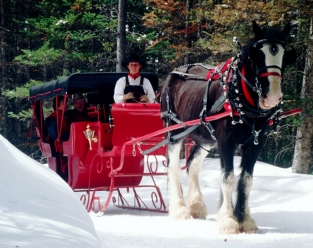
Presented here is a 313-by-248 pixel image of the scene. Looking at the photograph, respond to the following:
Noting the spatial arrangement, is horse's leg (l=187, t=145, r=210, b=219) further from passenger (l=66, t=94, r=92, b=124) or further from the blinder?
the blinder

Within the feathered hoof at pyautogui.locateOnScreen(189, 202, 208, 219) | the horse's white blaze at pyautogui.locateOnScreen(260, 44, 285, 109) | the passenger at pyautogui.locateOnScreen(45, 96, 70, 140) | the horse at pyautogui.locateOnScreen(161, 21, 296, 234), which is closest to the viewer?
the horse's white blaze at pyautogui.locateOnScreen(260, 44, 285, 109)

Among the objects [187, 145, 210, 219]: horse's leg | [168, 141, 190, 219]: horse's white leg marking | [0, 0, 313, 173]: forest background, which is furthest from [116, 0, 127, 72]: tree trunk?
[168, 141, 190, 219]: horse's white leg marking

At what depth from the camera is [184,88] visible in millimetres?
7422

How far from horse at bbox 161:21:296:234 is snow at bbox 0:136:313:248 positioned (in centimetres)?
30

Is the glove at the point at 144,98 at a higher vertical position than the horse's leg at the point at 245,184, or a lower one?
higher

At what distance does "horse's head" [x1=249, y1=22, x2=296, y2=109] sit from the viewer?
5309mm

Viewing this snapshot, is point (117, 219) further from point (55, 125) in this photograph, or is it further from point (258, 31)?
point (258, 31)

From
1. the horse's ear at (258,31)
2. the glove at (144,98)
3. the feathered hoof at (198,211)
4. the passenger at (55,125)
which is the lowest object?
the feathered hoof at (198,211)

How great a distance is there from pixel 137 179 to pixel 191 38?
36.7ft

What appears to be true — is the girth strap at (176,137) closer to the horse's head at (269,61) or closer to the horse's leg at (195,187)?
the horse's leg at (195,187)

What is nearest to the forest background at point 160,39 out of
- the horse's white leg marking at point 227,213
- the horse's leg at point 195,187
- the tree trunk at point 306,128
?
the tree trunk at point 306,128

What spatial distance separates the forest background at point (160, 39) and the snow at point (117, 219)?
12.2 ft

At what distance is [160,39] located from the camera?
18438 mm

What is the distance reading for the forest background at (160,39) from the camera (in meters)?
12.2
